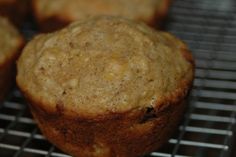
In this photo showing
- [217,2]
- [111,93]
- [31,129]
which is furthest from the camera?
[217,2]

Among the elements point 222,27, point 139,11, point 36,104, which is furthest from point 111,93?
point 222,27

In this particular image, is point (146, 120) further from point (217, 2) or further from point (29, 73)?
point (217, 2)

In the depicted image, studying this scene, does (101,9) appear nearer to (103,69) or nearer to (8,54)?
(8,54)

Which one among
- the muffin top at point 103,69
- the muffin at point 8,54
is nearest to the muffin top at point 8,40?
the muffin at point 8,54

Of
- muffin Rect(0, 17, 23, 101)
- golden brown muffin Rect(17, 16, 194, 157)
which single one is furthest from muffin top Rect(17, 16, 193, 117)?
muffin Rect(0, 17, 23, 101)

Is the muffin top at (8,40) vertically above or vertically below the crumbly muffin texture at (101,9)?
below

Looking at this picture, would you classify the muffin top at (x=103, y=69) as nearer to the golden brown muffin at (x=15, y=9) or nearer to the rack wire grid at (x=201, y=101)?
the rack wire grid at (x=201, y=101)
